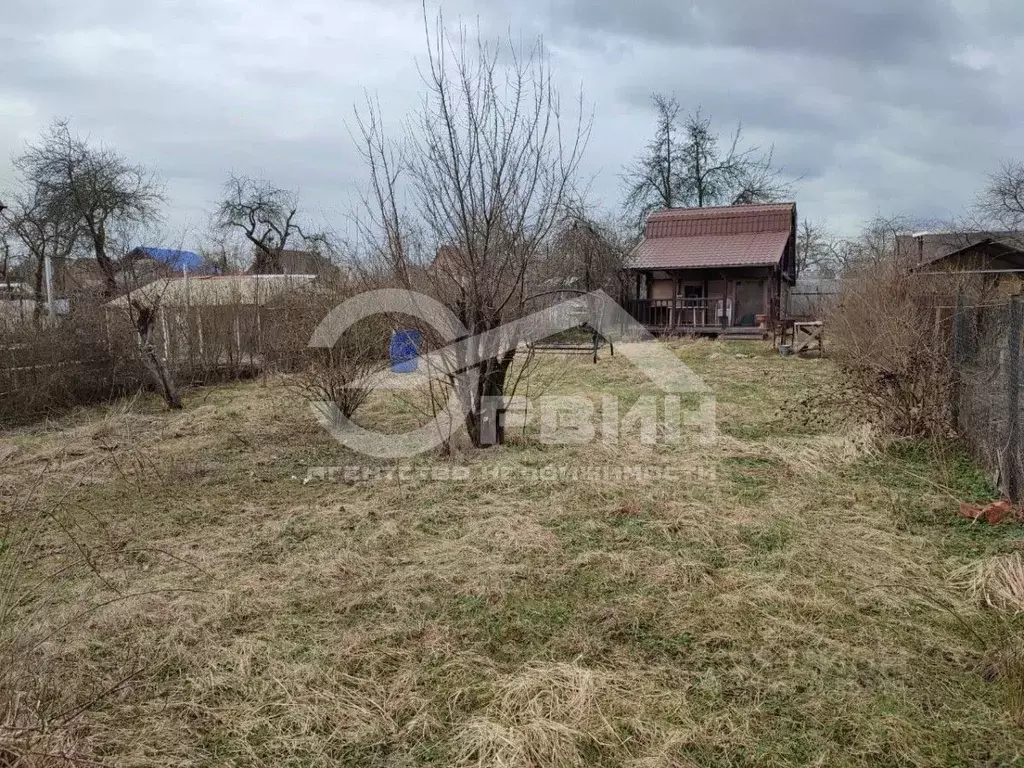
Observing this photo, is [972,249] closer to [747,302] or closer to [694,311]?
[747,302]

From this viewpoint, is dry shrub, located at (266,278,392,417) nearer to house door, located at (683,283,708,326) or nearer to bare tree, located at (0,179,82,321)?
bare tree, located at (0,179,82,321)

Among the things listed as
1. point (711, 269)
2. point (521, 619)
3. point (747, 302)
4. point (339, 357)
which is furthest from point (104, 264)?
point (747, 302)

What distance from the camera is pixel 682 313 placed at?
2473 centimetres

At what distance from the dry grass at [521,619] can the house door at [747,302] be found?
62.9ft

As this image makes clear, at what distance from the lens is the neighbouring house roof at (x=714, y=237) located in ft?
80.7

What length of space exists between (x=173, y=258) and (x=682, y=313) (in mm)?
17255

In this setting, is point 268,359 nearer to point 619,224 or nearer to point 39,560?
point 39,560

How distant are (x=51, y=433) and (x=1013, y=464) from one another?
1065 cm

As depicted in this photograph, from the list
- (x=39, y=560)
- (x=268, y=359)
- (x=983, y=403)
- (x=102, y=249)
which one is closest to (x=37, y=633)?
(x=39, y=560)

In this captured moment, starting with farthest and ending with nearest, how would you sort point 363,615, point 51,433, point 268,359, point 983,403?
point 268,359, point 51,433, point 983,403, point 363,615

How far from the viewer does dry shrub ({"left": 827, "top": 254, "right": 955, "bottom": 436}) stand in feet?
22.7

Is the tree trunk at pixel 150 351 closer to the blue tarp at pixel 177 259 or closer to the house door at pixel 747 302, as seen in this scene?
the blue tarp at pixel 177 259

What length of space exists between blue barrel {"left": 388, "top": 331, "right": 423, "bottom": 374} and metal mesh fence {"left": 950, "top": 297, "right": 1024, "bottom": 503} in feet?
16.7

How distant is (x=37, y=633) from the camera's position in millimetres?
3023
